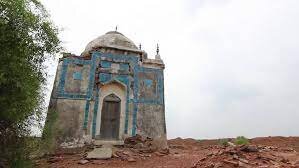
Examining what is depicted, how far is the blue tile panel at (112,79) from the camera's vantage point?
14961 millimetres

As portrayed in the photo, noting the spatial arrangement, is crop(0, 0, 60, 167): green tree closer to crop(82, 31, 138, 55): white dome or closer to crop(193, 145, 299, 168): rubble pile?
crop(193, 145, 299, 168): rubble pile

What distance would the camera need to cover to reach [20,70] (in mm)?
7492

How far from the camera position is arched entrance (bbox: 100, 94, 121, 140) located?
1500 centimetres

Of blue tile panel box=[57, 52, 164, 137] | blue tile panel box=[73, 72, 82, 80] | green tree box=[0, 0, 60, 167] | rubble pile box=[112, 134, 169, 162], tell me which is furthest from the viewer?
blue tile panel box=[73, 72, 82, 80]

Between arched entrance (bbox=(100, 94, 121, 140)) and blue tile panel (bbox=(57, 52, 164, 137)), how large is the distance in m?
0.42

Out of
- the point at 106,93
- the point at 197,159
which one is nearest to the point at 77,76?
the point at 106,93

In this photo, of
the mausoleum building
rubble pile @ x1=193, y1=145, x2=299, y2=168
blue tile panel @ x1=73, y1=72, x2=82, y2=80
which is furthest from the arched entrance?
rubble pile @ x1=193, y1=145, x2=299, y2=168

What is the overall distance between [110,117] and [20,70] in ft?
26.8

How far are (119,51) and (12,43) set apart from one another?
9.20 meters

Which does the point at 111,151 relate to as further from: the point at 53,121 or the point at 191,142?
the point at 191,142

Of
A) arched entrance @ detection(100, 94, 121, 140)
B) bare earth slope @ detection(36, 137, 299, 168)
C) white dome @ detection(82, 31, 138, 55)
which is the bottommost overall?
bare earth slope @ detection(36, 137, 299, 168)

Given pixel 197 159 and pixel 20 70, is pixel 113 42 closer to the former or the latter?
pixel 197 159

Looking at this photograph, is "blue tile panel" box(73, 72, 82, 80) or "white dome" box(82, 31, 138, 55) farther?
"white dome" box(82, 31, 138, 55)

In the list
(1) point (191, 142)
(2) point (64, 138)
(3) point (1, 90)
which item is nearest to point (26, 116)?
(3) point (1, 90)
